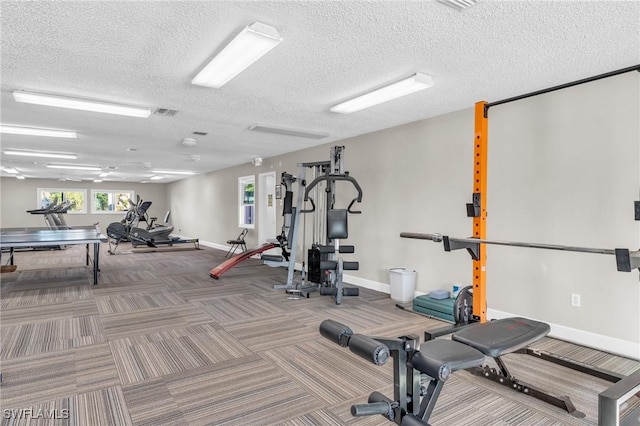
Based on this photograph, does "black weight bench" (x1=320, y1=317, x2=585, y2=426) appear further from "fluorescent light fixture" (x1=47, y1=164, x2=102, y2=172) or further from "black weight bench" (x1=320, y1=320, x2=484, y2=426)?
"fluorescent light fixture" (x1=47, y1=164, x2=102, y2=172)

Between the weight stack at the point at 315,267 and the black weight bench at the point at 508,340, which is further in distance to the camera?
the weight stack at the point at 315,267

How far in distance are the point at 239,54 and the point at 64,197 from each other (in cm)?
1422

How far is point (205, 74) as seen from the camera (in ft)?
9.78

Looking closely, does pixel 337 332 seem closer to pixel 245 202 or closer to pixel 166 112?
pixel 166 112

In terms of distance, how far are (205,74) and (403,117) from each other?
2.56 metres

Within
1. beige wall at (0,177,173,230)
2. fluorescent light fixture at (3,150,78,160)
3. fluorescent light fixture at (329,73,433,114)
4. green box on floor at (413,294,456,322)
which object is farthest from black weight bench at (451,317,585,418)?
beige wall at (0,177,173,230)

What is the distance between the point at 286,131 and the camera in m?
5.27

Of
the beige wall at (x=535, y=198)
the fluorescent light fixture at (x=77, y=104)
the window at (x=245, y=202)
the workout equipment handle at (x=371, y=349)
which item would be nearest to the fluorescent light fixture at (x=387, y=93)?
the beige wall at (x=535, y=198)

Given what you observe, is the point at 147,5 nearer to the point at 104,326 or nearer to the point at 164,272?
the point at 104,326

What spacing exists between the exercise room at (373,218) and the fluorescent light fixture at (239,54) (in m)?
0.02

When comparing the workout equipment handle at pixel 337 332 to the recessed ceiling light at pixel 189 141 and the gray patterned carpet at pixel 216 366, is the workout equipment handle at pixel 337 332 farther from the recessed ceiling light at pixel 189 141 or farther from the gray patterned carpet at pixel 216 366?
the recessed ceiling light at pixel 189 141

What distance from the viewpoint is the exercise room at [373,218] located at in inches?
81.2

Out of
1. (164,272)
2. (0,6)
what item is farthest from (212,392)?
(164,272)

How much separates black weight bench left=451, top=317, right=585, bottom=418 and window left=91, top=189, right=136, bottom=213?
14337 mm
